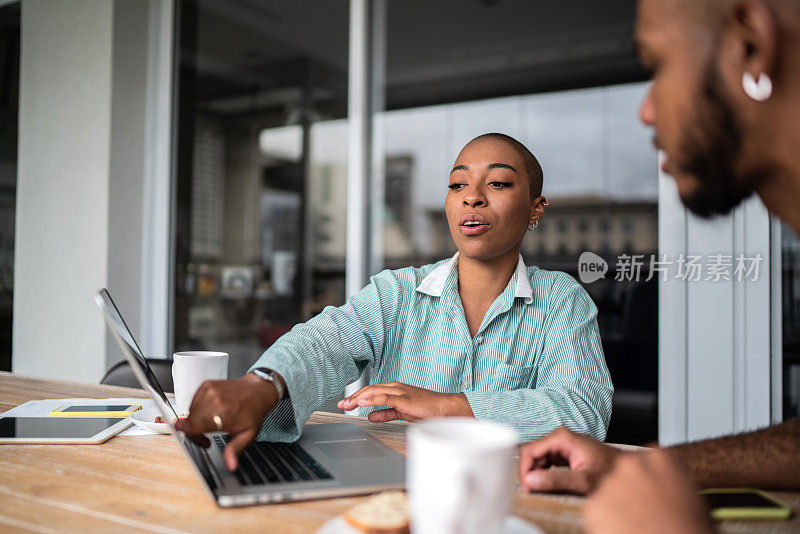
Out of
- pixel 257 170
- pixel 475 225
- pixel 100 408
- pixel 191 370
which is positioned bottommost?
pixel 100 408

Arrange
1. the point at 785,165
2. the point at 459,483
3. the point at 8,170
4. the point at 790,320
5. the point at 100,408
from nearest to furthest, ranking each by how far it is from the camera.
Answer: the point at 459,483, the point at 785,165, the point at 100,408, the point at 790,320, the point at 8,170

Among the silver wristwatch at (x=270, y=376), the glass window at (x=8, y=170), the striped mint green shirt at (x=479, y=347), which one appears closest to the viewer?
the silver wristwatch at (x=270, y=376)

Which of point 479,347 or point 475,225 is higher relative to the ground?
point 475,225

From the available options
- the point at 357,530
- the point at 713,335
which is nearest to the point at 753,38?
the point at 357,530

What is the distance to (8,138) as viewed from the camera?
3.33 metres

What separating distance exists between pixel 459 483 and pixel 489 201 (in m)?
0.98

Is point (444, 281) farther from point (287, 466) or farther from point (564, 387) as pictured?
point (287, 466)

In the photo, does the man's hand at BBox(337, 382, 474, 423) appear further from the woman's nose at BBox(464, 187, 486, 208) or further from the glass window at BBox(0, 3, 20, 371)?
the glass window at BBox(0, 3, 20, 371)

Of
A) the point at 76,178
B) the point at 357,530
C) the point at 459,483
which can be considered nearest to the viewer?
the point at 459,483

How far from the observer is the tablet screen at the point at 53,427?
1.04 meters

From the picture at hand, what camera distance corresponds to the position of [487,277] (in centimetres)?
145

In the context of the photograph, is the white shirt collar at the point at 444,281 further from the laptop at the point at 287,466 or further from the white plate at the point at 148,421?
the white plate at the point at 148,421

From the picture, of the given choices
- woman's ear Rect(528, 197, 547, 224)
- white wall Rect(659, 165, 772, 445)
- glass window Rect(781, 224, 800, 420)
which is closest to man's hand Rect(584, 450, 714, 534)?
woman's ear Rect(528, 197, 547, 224)

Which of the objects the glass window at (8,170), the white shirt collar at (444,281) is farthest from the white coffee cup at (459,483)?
the glass window at (8,170)
